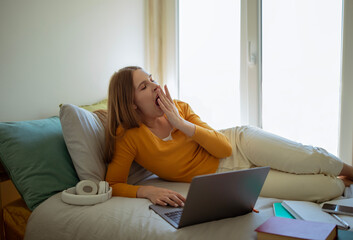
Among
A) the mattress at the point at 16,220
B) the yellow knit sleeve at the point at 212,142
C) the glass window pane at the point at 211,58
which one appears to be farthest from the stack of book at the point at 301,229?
the glass window pane at the point at 211,58

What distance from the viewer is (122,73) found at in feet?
4.99

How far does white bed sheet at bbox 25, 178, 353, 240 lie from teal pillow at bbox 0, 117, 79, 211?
0.18ft

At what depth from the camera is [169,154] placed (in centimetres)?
148

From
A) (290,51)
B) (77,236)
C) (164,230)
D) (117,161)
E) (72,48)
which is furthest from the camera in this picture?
(290,51)

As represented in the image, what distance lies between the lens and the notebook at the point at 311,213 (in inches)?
39.2

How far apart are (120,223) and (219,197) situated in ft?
1.09

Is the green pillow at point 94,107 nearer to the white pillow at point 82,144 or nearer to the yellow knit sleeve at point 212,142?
the white pillow at point 82,144

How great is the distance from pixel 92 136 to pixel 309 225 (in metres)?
0.93

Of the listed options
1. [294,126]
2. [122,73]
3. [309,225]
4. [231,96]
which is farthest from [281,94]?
[309,225]

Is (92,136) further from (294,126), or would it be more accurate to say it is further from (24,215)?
(294,126)

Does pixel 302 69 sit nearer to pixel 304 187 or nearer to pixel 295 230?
pixel 304 187

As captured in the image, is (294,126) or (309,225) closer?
(309,225)

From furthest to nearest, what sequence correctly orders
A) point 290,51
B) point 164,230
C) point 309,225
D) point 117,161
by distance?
point 290,51 < point 117,161 < point 164,230 < point 309,225

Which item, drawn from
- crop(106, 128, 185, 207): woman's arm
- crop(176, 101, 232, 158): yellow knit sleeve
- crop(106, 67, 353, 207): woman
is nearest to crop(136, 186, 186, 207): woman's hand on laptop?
crop(106, 128, 185, 207): woman's arm
